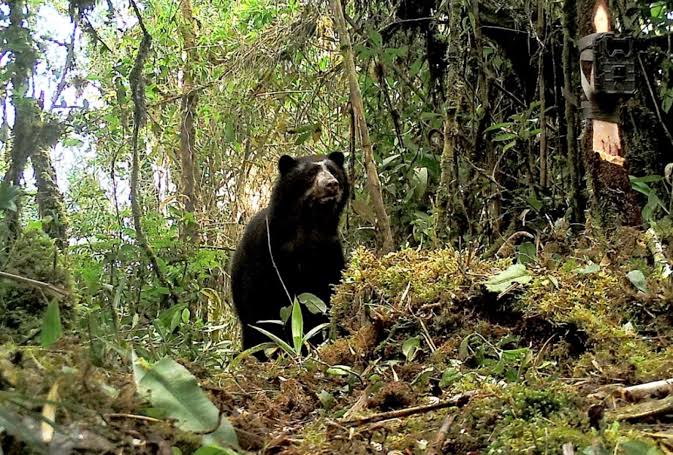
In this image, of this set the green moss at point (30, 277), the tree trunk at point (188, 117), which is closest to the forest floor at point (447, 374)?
the green moss at point (30, 277)

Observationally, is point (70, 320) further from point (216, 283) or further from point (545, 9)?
point (216, 283)

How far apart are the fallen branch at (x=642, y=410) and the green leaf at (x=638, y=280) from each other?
1.13 metres

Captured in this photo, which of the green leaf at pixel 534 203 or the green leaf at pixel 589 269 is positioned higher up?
the green leaf at pixel 534 203

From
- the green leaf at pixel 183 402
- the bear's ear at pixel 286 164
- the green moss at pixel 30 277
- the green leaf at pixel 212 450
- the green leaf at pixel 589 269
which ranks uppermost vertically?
the bear's ear at pixel 286 164

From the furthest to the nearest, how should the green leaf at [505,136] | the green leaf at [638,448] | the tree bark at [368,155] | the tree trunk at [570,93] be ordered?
the green leaf at [505,136]
the tree bark at [368,155]
the tree trunk at [570,93]
the green leaf at [638,448]

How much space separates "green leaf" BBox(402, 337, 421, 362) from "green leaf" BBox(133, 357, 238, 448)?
50.8 inches

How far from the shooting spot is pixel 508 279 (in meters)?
2.97

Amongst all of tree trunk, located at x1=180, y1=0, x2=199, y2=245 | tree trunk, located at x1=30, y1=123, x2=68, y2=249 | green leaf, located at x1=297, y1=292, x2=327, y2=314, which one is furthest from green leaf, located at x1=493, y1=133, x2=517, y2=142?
tree trunk, located at x1=180, y1=0, x2=199, y2=245

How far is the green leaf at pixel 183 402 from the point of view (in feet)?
4.78

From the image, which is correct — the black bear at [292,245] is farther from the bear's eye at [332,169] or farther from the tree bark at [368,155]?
the tree bark at [368,155]

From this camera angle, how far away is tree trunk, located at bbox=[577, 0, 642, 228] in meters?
3.59

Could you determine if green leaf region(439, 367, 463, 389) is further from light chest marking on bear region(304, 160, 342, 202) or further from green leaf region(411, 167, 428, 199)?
light chest marking on bear region(304, 160, 342, 202)

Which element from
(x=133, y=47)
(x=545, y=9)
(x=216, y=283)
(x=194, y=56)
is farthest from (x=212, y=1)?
(x=545, y=9)

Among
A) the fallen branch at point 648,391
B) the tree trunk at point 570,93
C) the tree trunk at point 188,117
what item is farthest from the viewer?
the tree trunk at point 188,117
